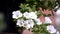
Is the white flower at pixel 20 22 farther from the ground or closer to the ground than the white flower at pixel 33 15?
closer to the ground

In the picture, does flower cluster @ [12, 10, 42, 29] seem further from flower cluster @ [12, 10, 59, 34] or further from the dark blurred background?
the dark blurred background

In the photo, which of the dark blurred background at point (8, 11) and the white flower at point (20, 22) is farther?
the dark blurred background at point (8, 11)

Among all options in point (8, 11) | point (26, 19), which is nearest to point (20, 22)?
point (26, 19)

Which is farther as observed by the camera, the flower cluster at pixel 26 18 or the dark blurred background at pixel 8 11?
the dark blurred background at pixel 8 11

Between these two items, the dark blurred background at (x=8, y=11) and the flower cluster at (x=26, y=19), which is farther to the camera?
the dark blurred background at (x=8, y=11)

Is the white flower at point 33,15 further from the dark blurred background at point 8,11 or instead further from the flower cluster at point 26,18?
the dark blurred background at point 8,11

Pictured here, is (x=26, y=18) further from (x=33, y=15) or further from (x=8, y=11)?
(x=8, y=11)

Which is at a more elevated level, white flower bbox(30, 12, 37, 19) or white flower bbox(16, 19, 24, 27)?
white flower bbox(30, 12, 37, 19)

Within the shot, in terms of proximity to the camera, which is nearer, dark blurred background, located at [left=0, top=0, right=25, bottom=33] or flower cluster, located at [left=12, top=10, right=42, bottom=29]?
flower cluster, located at [left=12, top=10, right=42, bottom=29]

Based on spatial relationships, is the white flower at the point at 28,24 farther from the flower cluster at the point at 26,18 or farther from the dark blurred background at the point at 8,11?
the dark blurred background at the point at 8,11

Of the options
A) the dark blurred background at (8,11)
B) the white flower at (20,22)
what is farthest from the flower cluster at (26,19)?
the dark blurred background at (8,11)

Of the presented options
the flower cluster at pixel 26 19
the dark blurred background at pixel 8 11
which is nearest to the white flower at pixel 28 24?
the flower cluster at pixel 26 19

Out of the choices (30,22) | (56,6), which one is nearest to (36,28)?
(30,22)

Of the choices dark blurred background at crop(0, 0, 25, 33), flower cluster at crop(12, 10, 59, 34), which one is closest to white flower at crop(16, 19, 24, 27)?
flower cluster at crop(12, 10, 59, 34)
